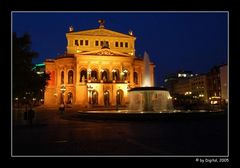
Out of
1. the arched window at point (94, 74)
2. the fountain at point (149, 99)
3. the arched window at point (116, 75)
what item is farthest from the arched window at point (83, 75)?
the fountain at point (149, 99)

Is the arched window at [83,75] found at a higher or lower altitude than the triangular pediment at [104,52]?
lower

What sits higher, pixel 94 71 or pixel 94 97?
pixel 94 71

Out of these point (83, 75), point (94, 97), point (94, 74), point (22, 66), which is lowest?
point (94, 97)

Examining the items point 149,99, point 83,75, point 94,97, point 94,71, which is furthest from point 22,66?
point 94,71

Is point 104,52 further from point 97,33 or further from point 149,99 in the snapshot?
point 149,99

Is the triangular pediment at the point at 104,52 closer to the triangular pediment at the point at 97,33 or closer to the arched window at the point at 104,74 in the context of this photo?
the arched window at the point at 104,74

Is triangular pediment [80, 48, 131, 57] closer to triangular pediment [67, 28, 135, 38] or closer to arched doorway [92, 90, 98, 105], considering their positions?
triangular pediment [67, 28, 135, 38]

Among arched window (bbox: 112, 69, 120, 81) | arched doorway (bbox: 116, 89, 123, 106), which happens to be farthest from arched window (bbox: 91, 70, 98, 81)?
arched doorway (bbox: 116, 89, 123, 106)

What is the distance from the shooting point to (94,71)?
8275 cm

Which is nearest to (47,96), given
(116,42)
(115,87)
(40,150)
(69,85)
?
(69,85)

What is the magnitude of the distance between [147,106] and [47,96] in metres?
58.1

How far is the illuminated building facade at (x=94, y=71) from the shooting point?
78625 millimetres

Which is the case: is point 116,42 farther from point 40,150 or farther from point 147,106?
point 40,150

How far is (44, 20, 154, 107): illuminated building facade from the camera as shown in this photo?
78.6 meters
